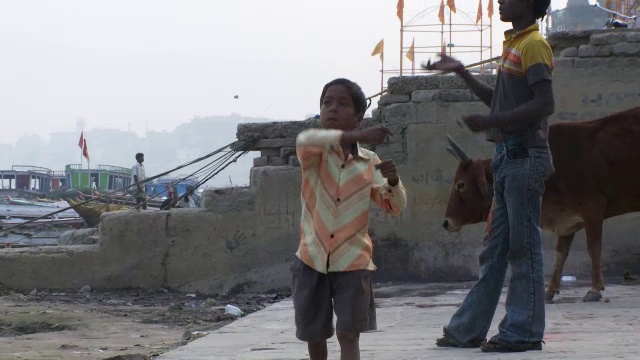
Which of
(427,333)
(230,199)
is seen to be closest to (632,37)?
(230,199)

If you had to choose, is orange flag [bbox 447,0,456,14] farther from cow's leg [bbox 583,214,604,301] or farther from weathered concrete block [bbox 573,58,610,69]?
cow's leg [bbox 583,214,604,301]

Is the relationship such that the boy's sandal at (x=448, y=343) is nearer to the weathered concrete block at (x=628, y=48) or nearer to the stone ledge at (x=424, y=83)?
the stone ledge at (x=424, y=83)

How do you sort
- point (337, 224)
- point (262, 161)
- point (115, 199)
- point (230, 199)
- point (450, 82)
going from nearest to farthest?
point (337, 224), point (450, 82), point (230, 199), point (262, 161), point (115, 199)

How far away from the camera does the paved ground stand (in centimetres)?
535

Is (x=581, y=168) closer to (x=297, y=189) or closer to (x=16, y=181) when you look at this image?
(x=297, y=189)

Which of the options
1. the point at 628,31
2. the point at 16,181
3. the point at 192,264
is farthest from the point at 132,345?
the point at 16,181

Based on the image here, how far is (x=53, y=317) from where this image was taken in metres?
8.66

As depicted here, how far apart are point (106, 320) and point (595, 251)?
12.5ft

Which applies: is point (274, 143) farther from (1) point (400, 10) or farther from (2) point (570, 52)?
(1) point (400, 10)

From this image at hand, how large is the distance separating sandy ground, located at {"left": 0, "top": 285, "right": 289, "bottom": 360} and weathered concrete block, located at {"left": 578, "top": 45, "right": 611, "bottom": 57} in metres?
3.42

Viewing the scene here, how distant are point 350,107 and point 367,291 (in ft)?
2.47

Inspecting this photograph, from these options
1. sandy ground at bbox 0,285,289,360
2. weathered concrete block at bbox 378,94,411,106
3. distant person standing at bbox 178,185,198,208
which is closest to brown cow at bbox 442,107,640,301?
sandy ground at bbox 0,285,289,360

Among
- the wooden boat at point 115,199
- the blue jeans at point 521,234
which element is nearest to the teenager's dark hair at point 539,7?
the blue jeans at point 521,234

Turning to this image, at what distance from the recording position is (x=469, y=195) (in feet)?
24.5
